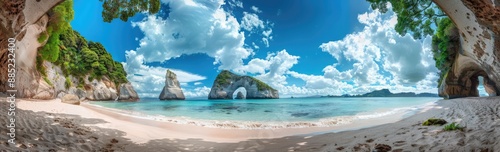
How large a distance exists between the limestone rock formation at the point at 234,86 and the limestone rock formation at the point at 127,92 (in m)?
47.2

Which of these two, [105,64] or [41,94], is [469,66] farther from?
[105,64]

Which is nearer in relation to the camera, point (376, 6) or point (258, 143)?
point (258, 143)

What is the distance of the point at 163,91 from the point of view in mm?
83250

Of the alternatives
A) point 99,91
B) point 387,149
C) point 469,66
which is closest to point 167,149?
point 387,149

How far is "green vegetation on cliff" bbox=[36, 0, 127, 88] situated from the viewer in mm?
14847

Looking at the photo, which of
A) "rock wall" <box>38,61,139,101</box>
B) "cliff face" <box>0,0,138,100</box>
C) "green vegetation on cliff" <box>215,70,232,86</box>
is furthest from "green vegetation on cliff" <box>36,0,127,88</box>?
"green vegetation on cliff" <box>215,70,232,86</box>

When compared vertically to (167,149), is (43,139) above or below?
above

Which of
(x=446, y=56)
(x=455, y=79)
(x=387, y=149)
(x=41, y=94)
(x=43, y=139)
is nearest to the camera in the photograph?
(x=387, y=149)

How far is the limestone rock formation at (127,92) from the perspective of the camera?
59.8m

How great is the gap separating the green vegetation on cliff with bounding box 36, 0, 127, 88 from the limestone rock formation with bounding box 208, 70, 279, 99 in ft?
156

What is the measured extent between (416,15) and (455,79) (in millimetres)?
16719

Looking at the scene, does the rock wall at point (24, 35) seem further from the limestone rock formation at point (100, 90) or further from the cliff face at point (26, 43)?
the limestone rock formation at point (100, 90)

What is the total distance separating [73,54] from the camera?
4697cm

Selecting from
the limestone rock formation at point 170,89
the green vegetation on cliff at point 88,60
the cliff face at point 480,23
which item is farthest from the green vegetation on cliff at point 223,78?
the cliff face at point 480,23
